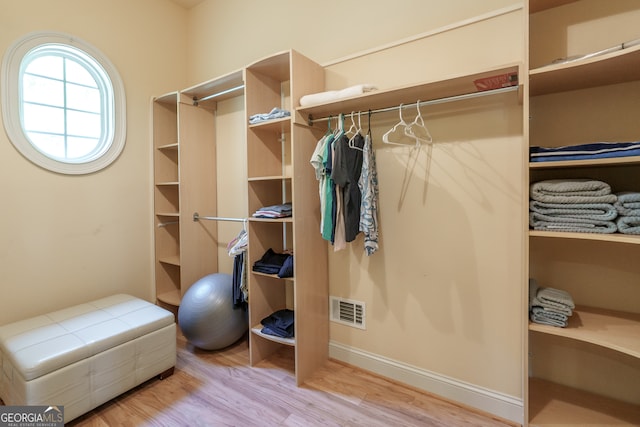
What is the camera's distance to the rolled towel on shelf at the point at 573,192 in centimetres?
125

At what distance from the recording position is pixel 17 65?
2172mm

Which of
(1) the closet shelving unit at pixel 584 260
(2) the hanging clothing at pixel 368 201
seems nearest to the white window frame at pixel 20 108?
(2) the hanging clothing at pixel 368 201

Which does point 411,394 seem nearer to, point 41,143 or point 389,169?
point 389,169

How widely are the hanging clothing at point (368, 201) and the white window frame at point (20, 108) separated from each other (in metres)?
2.24

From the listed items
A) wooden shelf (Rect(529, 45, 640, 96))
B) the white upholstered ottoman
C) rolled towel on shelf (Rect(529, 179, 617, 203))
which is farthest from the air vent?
wooden shelf (Rect(529, 45, 640, 96))

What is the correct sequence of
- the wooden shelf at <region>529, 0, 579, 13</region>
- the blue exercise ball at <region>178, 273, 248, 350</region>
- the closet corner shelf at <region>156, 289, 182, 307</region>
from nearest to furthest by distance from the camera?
the wooden shelf at <region>529, 0, 579, 13</region> → the blue exercise ball at <region>178, 273, 248, 350</region> → the closet corner shelf at <region>156, 289, 182, 307</region>

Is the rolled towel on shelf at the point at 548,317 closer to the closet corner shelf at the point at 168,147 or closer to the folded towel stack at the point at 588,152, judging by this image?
the folded towel stack at the point at 588,152

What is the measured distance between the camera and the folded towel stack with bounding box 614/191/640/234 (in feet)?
3.91

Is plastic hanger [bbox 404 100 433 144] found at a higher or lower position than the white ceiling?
lower

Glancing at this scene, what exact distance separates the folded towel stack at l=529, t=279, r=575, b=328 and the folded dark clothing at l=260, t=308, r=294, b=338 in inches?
57.1

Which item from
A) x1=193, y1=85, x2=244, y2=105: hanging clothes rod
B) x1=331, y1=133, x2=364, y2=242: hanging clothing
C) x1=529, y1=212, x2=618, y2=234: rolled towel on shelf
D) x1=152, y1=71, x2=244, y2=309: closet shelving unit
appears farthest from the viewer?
x1=152, y1=71, x2=244, y2=309: closet shelving unit

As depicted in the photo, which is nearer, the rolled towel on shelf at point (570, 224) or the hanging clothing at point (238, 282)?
the rolled towel on shelf at point (570, 224)

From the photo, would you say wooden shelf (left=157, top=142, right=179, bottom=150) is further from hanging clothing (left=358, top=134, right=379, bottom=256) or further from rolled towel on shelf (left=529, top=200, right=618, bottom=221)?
rolled towel on shelf (left=529, top=200, right=618, bottom=221)

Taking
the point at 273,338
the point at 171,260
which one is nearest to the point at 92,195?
the point at 171,260
